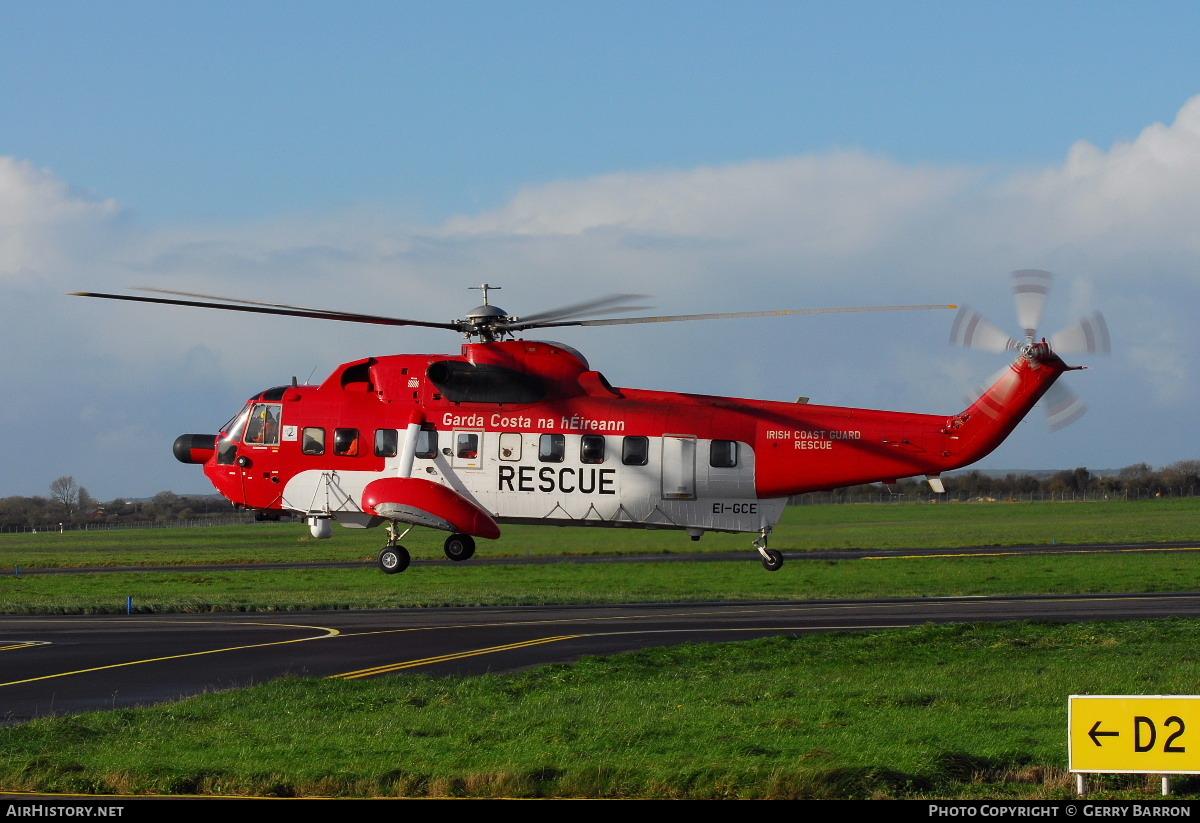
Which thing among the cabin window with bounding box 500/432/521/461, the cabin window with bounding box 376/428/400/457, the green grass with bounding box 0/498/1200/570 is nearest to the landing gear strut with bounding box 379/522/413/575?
the cabin window with bounding box 376/428/400/457

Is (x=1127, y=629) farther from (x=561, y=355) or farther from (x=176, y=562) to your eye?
(x=176, y=562)

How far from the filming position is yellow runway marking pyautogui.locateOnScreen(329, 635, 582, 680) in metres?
31.1

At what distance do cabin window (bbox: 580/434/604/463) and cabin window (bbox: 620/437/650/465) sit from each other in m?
0.48

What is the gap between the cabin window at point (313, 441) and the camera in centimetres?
3112

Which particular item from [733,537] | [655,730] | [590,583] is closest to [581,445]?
[655,730]

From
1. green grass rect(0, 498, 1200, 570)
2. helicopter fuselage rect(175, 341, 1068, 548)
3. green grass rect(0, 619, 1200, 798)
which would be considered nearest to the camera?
green grass rect(0, 619, 1200, 798)

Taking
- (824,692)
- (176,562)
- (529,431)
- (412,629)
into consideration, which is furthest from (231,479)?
(176,562)

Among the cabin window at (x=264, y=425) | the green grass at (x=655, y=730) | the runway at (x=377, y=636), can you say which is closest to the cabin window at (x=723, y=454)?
the green grass at (x=655, y=730)

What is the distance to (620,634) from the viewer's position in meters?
39.7

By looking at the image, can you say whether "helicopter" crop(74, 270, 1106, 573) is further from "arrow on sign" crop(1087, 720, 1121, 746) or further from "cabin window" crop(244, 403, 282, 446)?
"arrow on sign" crop(1087, 720, 1121, 746)

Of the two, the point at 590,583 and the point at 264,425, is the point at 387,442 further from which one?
the point at 590,583

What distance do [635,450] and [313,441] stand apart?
8115 mm

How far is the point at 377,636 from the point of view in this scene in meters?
40.3

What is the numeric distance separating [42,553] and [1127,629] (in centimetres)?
9323
